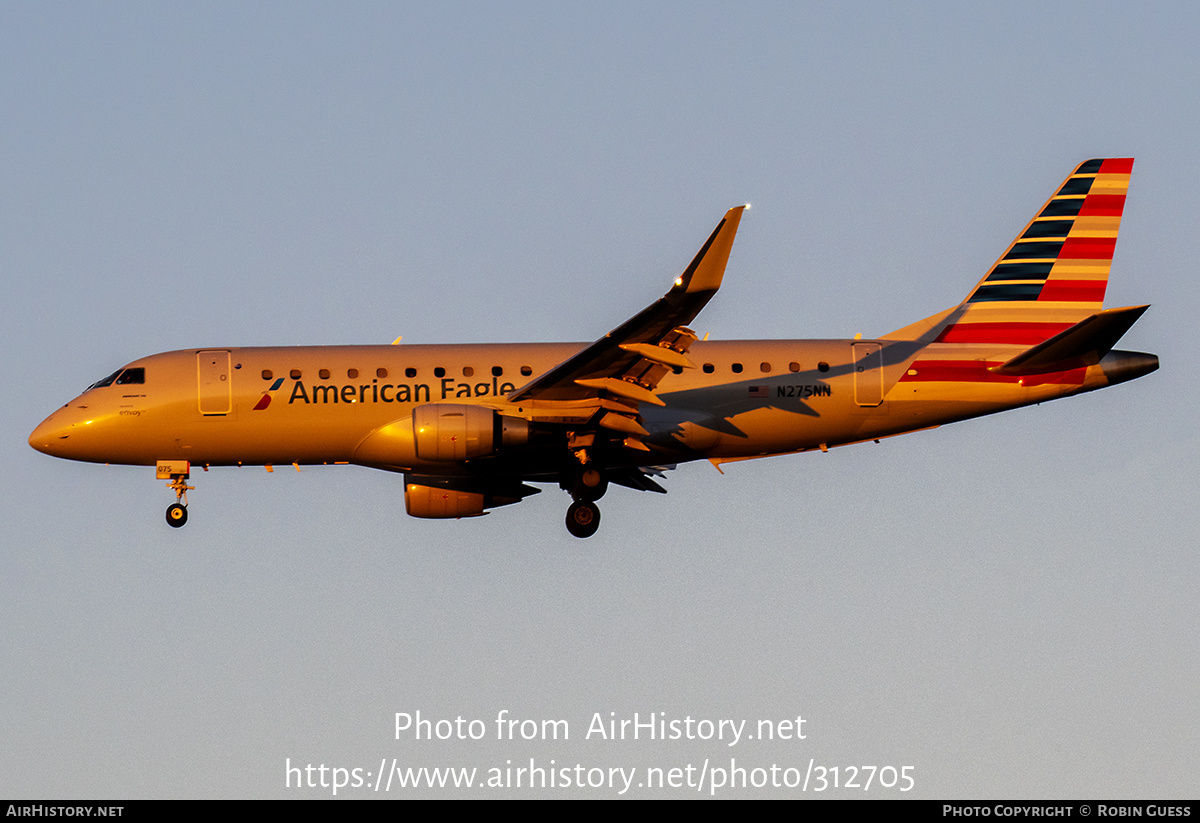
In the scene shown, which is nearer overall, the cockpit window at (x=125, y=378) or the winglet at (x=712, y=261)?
the winglet at (x=712, y=261)

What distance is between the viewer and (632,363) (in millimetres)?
32219

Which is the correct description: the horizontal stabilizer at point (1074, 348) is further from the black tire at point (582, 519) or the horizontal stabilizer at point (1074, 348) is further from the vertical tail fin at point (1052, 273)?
the black tire at point (582, 519)

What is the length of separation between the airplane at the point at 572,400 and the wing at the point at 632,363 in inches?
2.7

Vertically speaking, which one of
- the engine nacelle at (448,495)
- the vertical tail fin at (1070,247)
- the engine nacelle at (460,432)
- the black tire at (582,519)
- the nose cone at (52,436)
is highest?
the vertical tail fin at (1070,247)

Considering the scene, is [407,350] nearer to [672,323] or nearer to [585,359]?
[585,359]

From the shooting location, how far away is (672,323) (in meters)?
30.2

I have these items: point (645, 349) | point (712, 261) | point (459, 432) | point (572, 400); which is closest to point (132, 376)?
point (459, 432)

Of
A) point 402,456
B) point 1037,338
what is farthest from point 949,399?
point 402,456

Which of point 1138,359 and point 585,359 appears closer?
point 585,359

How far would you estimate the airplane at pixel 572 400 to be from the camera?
34.2 m

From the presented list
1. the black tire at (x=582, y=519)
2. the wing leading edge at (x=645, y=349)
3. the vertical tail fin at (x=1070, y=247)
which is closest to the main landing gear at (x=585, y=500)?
the black tire at (x=582, y=519)

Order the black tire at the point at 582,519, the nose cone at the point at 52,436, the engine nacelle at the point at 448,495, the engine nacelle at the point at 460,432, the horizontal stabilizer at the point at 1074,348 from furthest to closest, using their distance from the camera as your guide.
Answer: the engine nacelle at the point at 448,495 → the nose cone at the point at 52,436 → the black tire at the point at 582,519 → the horizontal stabilizer at the point at 1074,348 → the engine nacelle at the point at 460,432

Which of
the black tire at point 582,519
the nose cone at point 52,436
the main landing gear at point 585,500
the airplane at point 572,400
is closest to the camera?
the airplane at point 572,400

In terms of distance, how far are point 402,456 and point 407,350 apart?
2776mm
